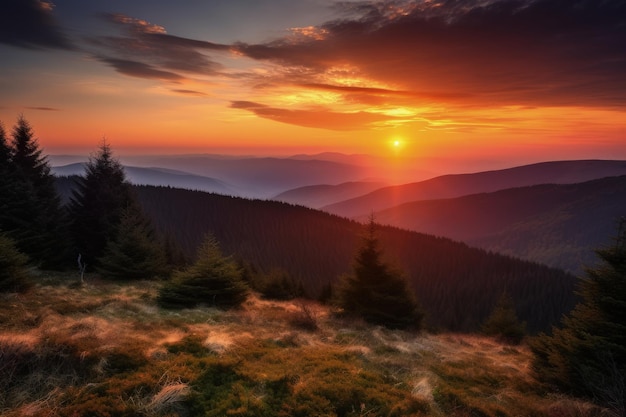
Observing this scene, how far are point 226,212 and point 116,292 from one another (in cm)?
14545

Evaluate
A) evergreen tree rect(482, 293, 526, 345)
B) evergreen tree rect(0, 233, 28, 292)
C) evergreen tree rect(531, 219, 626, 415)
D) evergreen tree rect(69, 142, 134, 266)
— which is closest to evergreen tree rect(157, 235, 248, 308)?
evergreen tree rect(0, 233, 28, 292)

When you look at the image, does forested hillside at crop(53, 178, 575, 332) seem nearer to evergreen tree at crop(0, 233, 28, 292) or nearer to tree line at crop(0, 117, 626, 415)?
tree line at crop(0, 117, 626, 415)

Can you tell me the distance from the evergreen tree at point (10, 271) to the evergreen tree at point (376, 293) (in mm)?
16776

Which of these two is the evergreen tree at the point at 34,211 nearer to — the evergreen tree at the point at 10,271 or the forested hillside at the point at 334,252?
the evergreen tree at the point at 10,271

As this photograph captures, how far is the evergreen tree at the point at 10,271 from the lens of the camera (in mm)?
13711

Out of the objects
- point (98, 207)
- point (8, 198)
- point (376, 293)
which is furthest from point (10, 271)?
Answer: point (376, 293)

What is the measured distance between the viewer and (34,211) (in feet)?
80.2

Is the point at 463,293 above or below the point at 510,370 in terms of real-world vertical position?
below

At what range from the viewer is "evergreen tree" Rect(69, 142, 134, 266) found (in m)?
28.5

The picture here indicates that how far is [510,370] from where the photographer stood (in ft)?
48.3

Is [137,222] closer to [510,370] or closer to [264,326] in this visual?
[264,326]

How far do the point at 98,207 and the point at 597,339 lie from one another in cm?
3291

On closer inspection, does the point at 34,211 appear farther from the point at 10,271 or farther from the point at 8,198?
the point at 10,271

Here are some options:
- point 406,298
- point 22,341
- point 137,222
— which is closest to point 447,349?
point 406,298
